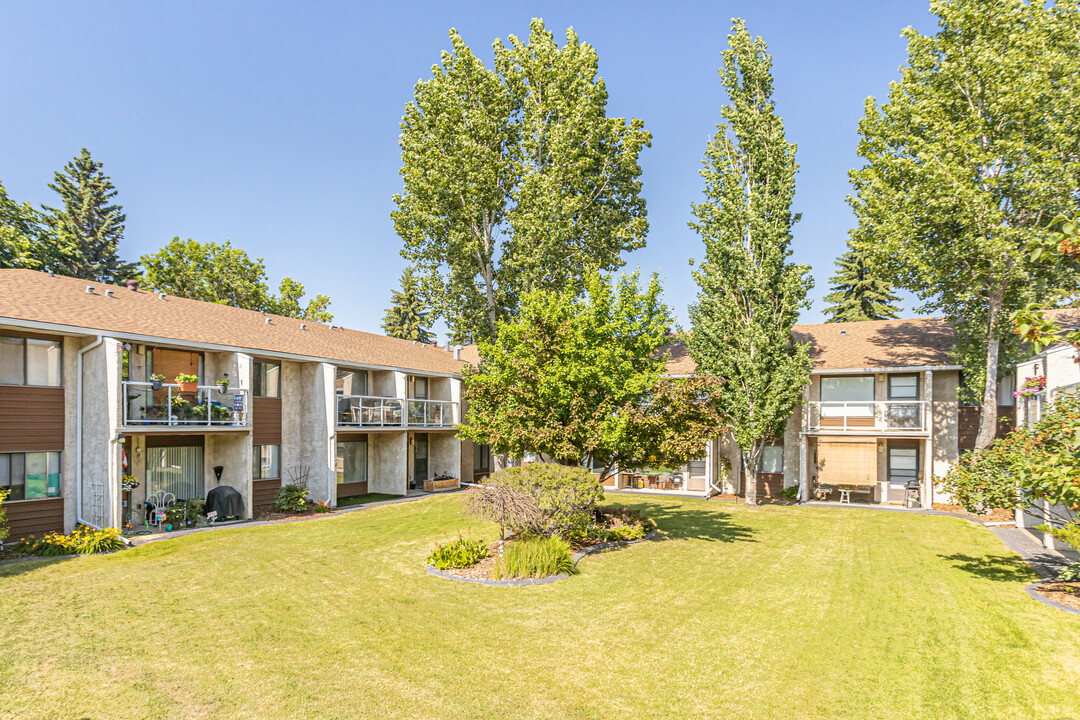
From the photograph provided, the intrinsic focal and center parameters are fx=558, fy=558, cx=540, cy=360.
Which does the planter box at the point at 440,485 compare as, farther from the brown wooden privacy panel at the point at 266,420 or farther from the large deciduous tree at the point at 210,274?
the large deciduous tree at the point at 210,274

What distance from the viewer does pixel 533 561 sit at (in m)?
11.5

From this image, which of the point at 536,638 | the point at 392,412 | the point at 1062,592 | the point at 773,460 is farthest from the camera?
the point at 773,460

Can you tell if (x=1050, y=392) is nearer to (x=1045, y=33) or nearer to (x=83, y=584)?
(x=1045, y=33)

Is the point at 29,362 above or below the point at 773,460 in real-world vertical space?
above

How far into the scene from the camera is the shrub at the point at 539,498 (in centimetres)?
1219

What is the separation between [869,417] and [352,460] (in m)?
22.0

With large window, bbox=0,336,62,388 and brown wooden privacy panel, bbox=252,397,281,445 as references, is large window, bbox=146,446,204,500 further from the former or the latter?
large window, bbox=0,336,62,388

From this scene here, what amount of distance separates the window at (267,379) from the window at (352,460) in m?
4.46

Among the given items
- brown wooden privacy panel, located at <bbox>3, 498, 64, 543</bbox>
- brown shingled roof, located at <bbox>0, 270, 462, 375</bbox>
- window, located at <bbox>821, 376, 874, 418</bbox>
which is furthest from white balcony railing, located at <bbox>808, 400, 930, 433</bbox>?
brown wooden privacy panel, located at <bbox>3, 498, 64, 543</bbox>

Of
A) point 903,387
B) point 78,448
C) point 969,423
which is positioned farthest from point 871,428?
point 78,448

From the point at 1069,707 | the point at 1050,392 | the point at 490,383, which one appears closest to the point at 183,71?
the point at 490,383

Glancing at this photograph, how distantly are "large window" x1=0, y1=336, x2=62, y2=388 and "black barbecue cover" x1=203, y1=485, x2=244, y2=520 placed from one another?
17.0 ft

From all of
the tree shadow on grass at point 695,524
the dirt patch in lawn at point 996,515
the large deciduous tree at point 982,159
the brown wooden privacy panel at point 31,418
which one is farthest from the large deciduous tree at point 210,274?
the dirt patch in lawn at point 996,515

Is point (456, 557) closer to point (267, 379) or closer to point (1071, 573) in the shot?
point (1071, 573)
